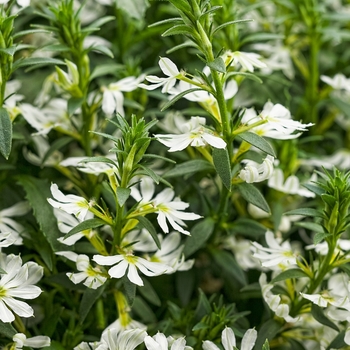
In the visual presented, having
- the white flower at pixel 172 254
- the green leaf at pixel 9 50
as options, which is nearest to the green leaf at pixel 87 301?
the white flower at pixel 172 254

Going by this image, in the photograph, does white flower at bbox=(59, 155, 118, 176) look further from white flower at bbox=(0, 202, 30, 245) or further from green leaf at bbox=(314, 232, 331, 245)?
green leaf at bbox=(314, 232, 331, 245)

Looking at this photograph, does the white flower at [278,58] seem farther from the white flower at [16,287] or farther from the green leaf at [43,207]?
the white flower at [16,287]

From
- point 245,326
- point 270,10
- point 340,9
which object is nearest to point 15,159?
point 245,326

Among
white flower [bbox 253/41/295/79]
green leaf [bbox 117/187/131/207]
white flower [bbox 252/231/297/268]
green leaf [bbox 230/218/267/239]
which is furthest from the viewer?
white flower [bbox 253/41/295/79]

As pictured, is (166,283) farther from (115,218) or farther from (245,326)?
(115,218)

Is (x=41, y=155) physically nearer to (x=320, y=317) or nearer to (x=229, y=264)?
(x=229, y=264)

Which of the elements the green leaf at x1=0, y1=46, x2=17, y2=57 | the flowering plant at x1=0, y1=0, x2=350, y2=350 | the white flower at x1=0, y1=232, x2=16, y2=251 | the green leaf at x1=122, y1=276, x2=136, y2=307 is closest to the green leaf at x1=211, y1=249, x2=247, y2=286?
the flowering plant at x1=0, y1=0, x2=350, y2=350
